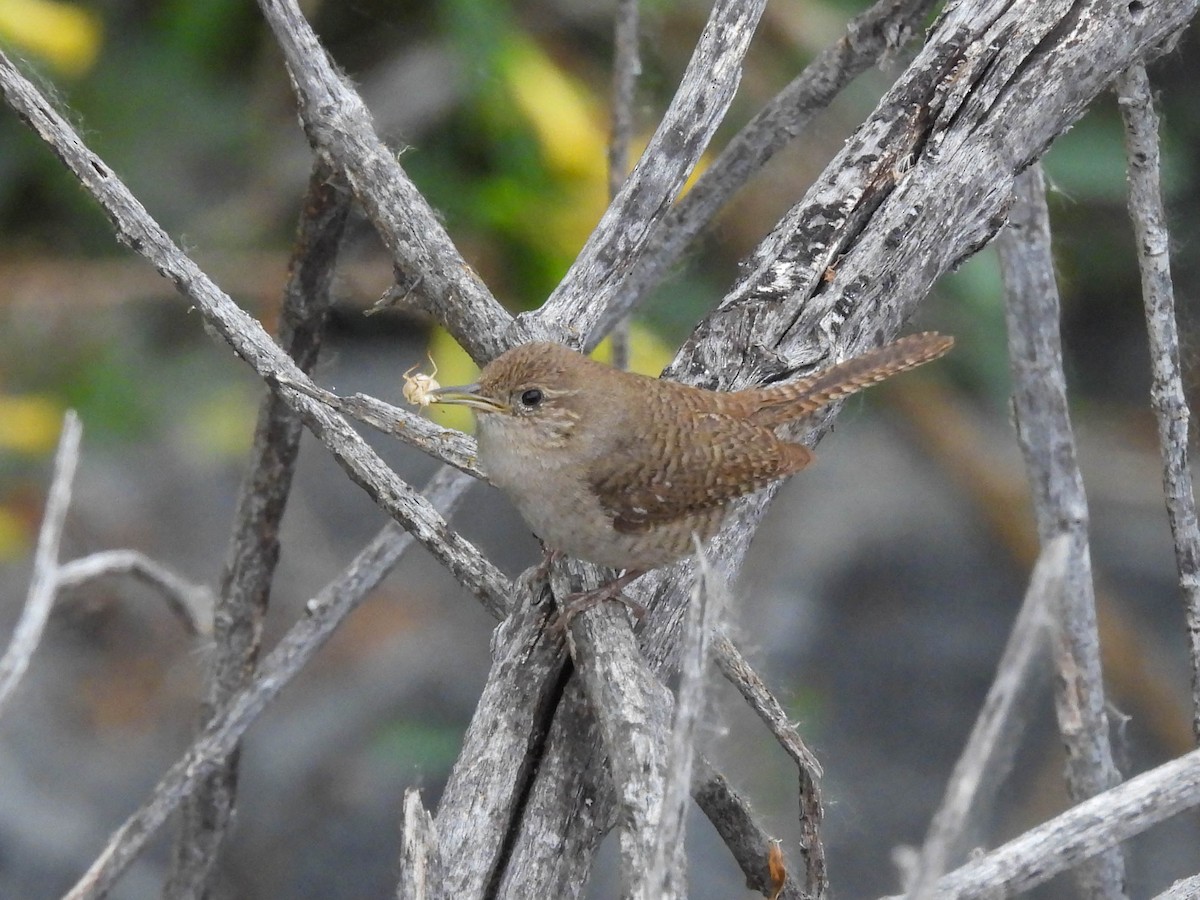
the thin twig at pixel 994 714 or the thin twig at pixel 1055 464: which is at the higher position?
the thin twig at pixel 1055 464

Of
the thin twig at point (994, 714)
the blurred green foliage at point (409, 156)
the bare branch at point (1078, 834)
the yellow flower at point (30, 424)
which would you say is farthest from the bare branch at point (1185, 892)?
the yellow flower at point (30, 424)

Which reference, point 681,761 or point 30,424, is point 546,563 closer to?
point 681,761

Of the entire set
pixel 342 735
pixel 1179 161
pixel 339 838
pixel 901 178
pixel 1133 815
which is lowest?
pixel 1133 815

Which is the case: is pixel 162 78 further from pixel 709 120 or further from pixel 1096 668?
pixel 1096 668

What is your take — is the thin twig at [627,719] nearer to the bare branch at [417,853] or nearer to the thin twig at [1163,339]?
the bare branch at [417,853]

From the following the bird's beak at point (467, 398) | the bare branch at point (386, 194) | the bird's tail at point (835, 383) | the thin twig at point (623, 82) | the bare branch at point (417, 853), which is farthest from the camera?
the thin twig at point (623, 82)

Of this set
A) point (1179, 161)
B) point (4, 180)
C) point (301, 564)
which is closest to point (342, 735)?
point (301, 564)

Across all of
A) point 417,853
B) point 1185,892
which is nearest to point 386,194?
point 417,853
